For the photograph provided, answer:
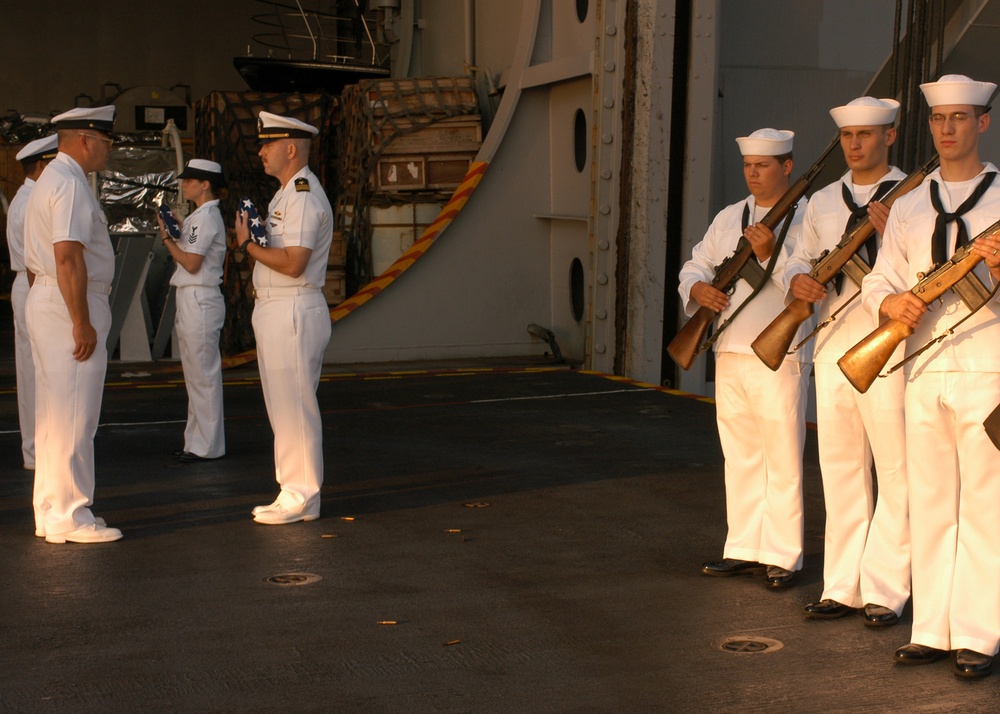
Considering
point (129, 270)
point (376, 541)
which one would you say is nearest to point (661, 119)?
point (129, 270)

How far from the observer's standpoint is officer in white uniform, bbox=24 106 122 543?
586cm

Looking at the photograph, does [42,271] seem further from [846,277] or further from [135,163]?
[135,163]

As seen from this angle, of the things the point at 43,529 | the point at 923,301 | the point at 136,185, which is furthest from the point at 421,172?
the point at 923,301

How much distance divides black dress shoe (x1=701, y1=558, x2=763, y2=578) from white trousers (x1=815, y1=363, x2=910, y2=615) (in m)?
0.50

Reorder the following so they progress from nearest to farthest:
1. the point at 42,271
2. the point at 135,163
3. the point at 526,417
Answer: the point at 42,271 → the point at 526,417 → the point at 135,163

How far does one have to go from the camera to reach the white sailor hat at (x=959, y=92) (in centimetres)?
420

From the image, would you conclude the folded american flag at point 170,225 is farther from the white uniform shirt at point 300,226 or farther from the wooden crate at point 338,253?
the wooden crate at point 338,253

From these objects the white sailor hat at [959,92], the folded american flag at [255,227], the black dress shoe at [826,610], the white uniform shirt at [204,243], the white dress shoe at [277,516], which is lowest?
the white dress shoe at [277,516]

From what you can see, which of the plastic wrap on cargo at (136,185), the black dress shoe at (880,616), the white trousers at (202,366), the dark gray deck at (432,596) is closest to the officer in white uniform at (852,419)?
the black dress shoe at (880,616)

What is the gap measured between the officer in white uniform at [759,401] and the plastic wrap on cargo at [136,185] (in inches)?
563

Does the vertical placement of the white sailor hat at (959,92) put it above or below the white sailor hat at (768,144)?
above

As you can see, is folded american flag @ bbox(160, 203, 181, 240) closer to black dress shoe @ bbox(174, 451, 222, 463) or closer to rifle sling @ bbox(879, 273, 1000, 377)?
black dress shoe @ bbox(174, 451, 222, 463)

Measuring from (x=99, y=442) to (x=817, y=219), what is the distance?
5.57 meters

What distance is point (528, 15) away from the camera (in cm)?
1345
